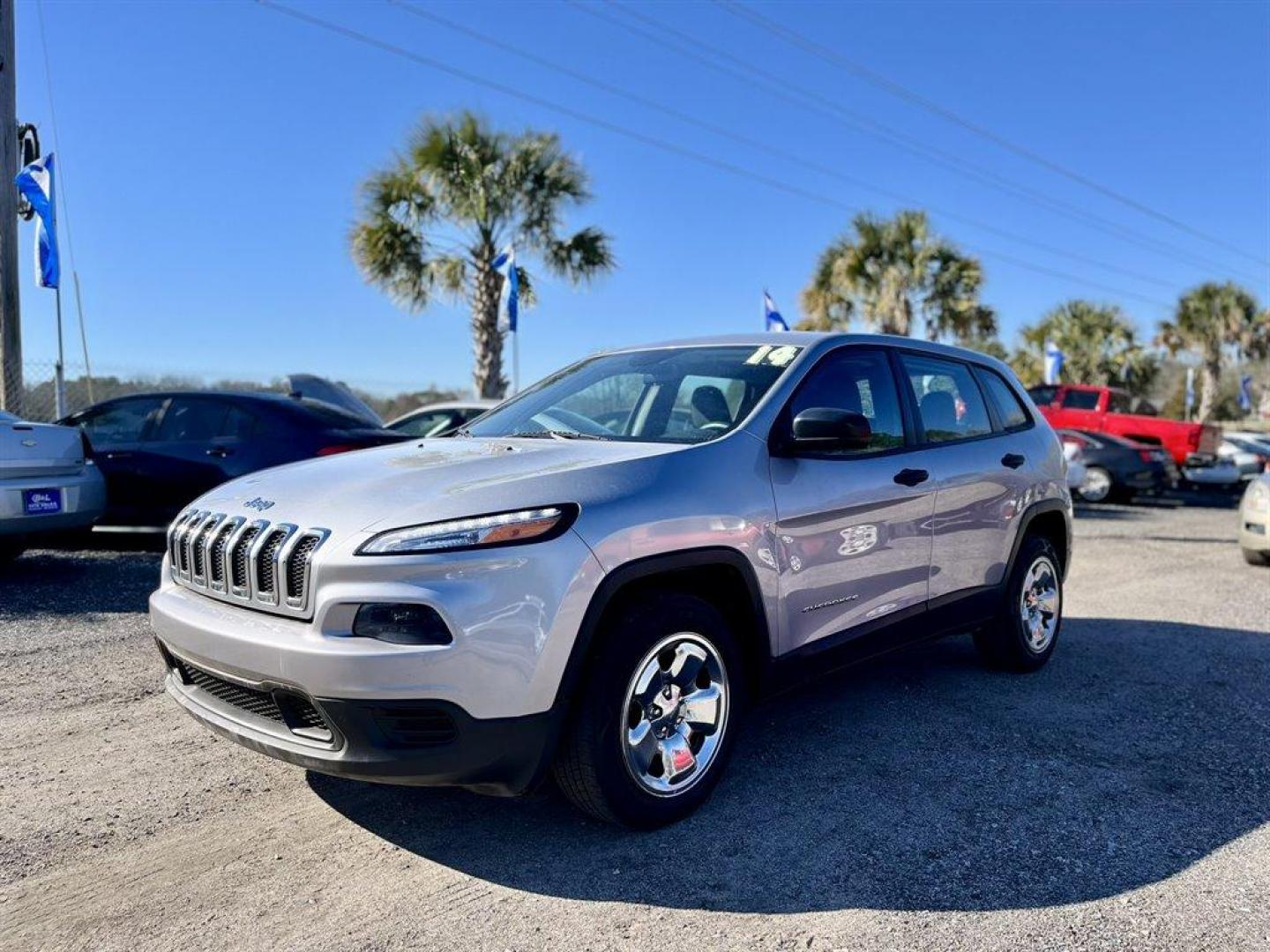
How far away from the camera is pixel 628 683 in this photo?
10.1 ft

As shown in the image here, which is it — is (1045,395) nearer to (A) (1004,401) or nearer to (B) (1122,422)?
(B) (1122,422)

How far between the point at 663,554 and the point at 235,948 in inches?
63.2

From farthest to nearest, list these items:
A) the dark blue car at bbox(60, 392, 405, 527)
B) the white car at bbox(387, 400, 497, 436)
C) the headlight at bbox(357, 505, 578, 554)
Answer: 1. the white car at bbox(387, 400, 497, 436)
2. the dark blue car at bbox(60, 392, 405, 527)
3. the headlight at bbox(357, 505, 578, 554)

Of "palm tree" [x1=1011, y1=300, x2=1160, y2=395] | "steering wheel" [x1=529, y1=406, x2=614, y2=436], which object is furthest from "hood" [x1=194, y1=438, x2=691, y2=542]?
"palm tree" [x1=1011, y1=300, x2=1160, y2=395]

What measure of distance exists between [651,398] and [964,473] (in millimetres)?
1624

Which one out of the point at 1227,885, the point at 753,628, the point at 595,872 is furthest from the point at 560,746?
the point at 1227,885

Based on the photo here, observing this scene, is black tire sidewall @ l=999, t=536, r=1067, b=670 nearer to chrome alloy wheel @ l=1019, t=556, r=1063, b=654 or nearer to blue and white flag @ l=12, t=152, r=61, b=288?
chrome alloy wheel @ l=1019, t=556, r=1063, b=654

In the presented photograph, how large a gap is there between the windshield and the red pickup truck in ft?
55.4

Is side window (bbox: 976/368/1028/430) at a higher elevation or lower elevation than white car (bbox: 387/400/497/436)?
higher

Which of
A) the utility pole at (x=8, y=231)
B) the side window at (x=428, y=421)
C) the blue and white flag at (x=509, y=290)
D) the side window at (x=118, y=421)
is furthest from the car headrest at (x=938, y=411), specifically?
the blue and white flag at (x=509, y=290)

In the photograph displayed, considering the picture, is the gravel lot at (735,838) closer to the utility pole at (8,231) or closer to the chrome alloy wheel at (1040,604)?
the chrome alloy wheel at (1040,604)

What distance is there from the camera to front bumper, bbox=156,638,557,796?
9.07ft

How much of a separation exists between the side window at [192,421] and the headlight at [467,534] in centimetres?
604

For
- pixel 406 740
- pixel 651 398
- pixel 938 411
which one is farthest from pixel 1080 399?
pixel 406 740
